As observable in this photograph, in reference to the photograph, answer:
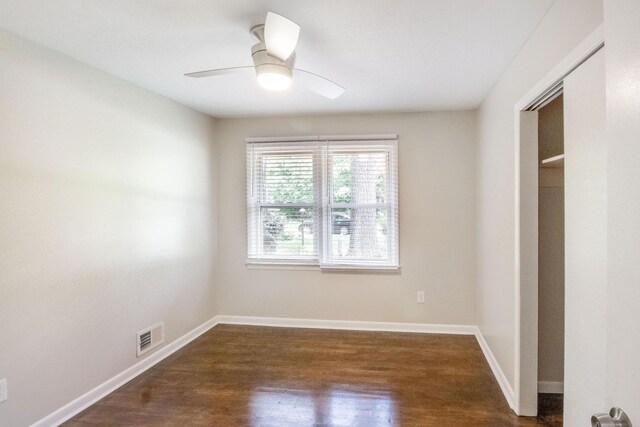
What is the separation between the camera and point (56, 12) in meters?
1.81

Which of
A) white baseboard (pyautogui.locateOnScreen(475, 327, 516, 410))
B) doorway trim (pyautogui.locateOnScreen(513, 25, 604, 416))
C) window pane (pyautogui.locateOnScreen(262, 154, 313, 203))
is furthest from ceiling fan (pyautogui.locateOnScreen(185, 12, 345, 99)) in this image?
white baseboard (pyautogui.locateOnScreen(475, 327, 516, 410))

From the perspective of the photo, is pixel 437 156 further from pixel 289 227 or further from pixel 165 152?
pixel 165 152

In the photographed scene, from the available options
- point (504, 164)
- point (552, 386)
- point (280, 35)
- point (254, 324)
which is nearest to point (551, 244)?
point (504, 164)

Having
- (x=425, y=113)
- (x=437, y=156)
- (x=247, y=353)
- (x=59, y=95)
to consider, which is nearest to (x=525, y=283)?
(x=437, y=156)

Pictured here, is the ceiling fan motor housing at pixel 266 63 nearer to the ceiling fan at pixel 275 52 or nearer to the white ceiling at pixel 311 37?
the ceiling fan at pixel 275 52

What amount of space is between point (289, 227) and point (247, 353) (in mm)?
1433

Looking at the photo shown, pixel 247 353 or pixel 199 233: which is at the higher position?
pixel 199 233

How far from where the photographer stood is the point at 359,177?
13.0ft

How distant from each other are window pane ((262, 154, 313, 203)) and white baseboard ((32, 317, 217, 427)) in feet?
5.61

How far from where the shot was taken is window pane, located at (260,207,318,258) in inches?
161

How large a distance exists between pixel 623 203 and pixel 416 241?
3173 mm

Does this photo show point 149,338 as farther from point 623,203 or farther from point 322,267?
point 623,203

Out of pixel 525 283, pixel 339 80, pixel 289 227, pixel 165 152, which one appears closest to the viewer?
pixel 525 283

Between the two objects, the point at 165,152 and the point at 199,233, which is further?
the point at 199,233
